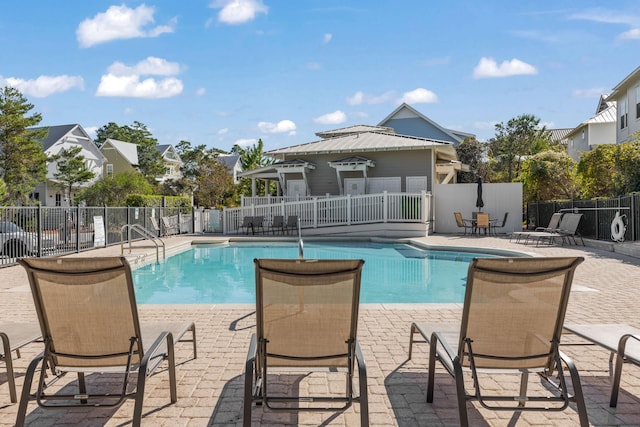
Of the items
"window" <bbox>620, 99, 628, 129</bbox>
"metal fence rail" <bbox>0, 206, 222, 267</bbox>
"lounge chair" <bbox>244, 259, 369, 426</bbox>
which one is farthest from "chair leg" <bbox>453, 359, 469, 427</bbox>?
"window" <bbox>620, 99, 628, 129</bbox>

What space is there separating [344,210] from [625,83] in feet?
47.5

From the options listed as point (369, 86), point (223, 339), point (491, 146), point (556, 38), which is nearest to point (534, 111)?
point (491, 146)

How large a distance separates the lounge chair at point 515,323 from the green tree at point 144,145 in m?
42.2

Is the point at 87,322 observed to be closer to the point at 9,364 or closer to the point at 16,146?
the point at 9,364

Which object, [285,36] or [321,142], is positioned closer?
[285,36]

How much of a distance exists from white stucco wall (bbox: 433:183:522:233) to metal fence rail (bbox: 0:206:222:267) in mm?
11983

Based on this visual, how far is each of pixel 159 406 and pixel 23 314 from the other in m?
3.68

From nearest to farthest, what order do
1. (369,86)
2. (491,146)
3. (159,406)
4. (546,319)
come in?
(546,319)
(159,406)
(369,86)
(491,146)

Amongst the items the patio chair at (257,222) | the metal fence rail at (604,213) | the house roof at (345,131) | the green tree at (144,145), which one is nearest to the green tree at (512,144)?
the house roof at (345,131)

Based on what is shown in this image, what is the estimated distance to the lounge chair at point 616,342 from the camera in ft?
9.23

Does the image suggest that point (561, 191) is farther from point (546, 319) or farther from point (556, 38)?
point (546, 319)

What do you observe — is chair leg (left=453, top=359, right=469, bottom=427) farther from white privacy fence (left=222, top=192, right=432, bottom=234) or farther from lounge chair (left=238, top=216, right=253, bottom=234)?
lounge chair (left=238, top=216, right=253, bottom=234)

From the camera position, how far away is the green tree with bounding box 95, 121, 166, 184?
41594 millimetres

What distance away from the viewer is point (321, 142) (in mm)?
22609
